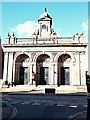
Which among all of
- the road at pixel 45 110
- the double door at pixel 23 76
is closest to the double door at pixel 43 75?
the double door at pixel 23 76

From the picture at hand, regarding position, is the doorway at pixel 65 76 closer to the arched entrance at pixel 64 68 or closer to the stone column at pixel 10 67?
the arched entrance at pixel 64 68

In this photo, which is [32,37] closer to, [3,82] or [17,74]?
[17,74]

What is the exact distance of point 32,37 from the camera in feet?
132

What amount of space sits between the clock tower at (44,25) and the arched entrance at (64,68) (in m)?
5.87

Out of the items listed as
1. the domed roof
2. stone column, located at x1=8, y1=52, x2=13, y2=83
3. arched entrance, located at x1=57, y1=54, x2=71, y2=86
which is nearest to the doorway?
arched entrance, located at x1=57, y1=54, x2=71, y2=86

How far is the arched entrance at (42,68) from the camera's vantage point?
1569 inches

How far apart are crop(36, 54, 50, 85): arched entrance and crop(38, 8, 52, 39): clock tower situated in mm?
4583

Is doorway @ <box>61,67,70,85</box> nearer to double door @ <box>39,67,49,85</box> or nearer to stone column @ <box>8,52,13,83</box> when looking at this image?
double door @ <box>39,67,49,85</box>


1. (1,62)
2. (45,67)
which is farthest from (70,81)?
(1,62)

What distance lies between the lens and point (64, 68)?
40.0m

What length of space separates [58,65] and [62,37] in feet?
20.0

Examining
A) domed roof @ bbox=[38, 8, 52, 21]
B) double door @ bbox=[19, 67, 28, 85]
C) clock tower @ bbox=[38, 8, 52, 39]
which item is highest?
domed roof @ bbox=[38, 8, 52, 21]

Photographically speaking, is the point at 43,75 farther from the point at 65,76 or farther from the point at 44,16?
the point at 44,16

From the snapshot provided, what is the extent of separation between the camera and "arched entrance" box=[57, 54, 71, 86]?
3959 cm
